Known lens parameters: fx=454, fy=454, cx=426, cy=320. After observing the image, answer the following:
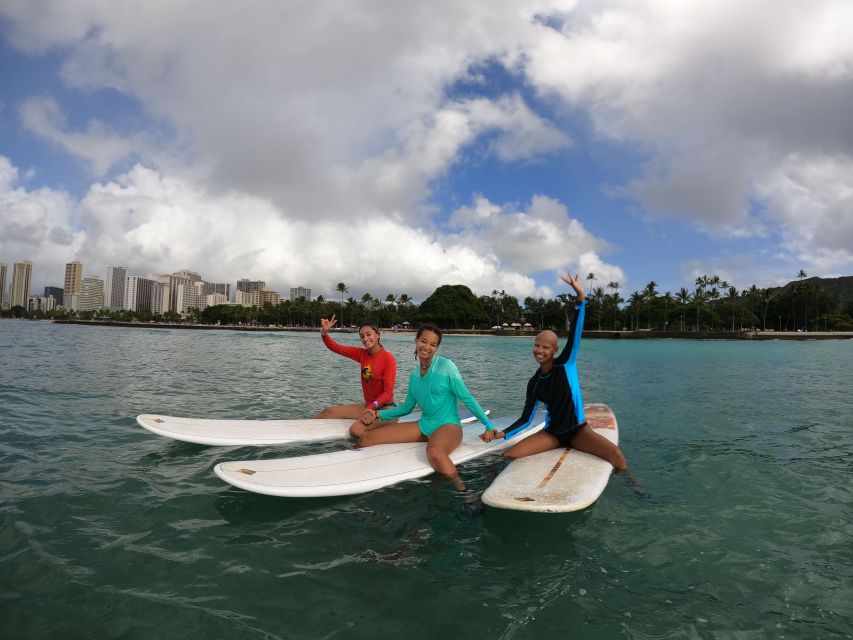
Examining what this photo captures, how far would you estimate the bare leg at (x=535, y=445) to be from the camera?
249 inches

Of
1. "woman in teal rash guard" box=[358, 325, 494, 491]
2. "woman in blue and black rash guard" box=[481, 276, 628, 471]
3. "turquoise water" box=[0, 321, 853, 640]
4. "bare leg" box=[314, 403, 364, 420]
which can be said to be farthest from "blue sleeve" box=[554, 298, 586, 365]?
"bare leg" box=[314, 403, 364, 420]

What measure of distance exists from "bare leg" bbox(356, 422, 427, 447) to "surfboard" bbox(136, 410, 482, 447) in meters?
1.20

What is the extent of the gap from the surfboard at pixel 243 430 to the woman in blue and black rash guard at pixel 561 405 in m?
2.42

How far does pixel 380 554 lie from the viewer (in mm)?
4359

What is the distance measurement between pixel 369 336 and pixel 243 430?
2.62 m

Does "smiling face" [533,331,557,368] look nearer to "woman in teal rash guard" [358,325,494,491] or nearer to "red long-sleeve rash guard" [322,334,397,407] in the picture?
"woman in teal rash guard" [358,325,494,491]

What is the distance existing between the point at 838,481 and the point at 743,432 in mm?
3792

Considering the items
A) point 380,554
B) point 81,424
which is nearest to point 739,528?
point 380,554

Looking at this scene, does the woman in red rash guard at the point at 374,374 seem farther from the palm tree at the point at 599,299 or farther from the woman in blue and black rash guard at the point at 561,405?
the palm tree at the point at 599,299

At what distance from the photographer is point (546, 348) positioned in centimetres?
605

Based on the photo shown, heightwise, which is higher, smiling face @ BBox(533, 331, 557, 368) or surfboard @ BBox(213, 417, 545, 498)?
smiling face @ BBox(533, 331, 557, 368)

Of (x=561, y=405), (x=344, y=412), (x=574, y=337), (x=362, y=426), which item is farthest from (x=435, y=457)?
(x=344, y=412)

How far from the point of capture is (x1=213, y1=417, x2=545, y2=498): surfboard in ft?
16.3

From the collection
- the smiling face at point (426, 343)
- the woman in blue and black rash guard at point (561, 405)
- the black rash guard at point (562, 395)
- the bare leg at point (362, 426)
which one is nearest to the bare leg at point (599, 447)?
the woman in blue and black rash guard at point (561, 405)
